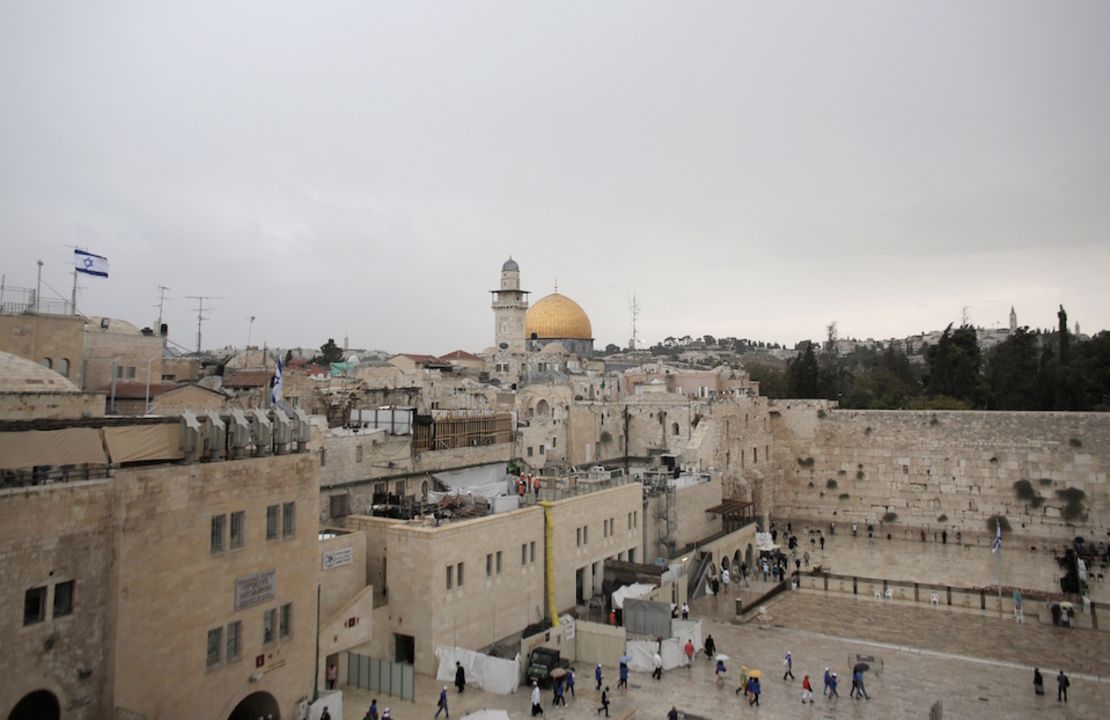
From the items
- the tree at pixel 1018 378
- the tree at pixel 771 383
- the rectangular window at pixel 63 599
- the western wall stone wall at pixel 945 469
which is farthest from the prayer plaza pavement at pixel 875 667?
the tree at pixel 771 383

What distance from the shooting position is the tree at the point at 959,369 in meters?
47.4

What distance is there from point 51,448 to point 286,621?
4851 mm

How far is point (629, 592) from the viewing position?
69.8ft

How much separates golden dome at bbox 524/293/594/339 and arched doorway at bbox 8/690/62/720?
50898mm

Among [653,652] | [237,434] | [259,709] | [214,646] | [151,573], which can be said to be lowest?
[653,652]

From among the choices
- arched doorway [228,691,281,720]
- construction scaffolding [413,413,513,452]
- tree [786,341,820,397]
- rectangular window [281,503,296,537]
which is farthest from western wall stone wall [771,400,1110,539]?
arched doorway [228,691,281,720]

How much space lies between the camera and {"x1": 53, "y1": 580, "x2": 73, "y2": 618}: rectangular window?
10398 millimetres

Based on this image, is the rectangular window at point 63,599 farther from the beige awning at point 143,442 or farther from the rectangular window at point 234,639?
the rectangular window at point 234,639

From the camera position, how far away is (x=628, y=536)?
24750mm

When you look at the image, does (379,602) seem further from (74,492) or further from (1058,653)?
(1058,653)

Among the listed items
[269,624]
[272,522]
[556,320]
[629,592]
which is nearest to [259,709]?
[269,624]

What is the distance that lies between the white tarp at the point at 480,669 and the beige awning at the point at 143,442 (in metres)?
7.25

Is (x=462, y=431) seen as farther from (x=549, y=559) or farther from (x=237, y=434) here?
(x=237, y=434)

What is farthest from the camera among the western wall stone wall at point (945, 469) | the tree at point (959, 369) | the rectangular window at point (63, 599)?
the tree at point (959, 369)
